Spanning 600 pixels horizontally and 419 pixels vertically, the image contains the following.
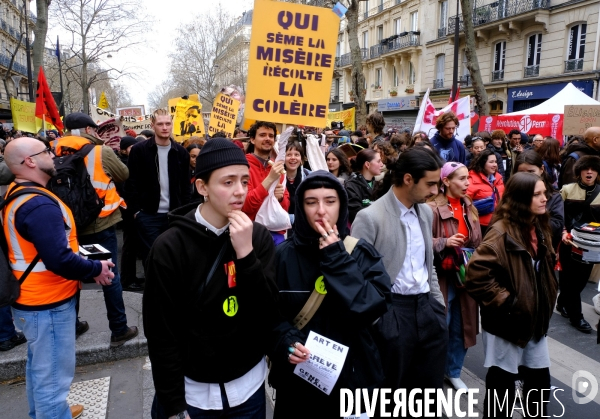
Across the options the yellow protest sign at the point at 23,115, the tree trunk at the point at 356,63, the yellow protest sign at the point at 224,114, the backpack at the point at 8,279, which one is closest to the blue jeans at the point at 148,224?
the backpack at the point at 8,279

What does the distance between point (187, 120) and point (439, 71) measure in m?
26.0

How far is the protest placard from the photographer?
6.66 feet

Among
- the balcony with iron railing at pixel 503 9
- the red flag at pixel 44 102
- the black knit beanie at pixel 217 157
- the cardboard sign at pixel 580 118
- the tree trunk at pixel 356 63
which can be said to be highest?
the balcony with iron railing at pixel 503 9

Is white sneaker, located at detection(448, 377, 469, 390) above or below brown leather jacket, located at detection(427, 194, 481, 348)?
below

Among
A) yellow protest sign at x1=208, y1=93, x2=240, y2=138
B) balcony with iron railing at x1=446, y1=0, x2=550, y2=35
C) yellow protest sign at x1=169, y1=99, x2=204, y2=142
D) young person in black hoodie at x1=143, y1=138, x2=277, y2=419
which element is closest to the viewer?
young person in black hoodie at x1=143, y1=138, x2=277, y2=419

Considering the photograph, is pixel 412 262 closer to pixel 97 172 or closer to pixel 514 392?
pixel 514 392

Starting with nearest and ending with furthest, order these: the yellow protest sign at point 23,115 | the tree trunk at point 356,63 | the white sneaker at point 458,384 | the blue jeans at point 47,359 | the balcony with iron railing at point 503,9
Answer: the blue jeans at point 47,359
the white sneaker at point 458,384
the yellow protest sign at point 23,115
the tree trunk at point 356,63
the balcony with iron railing at point 503,9

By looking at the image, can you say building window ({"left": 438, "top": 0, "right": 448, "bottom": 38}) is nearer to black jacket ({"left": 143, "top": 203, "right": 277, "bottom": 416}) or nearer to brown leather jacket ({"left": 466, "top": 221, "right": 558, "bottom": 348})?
brown leather jacket ({"left": 466, "top": 221, "right": 558, "bottom": 348})

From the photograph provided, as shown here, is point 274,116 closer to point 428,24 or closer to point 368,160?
point 368,160

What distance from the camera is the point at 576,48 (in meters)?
22.1

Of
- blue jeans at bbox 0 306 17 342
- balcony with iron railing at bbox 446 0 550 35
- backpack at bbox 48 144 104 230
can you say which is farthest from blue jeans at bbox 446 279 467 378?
balcony with iron railing at bbox 446 0 550 35

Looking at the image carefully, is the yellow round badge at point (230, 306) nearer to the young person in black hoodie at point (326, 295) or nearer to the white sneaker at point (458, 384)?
the young person in black hoodie at point (326, 295)

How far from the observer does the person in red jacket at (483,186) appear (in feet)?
15.7

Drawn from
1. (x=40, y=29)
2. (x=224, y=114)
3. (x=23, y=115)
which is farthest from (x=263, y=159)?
(x=40, y=29)
